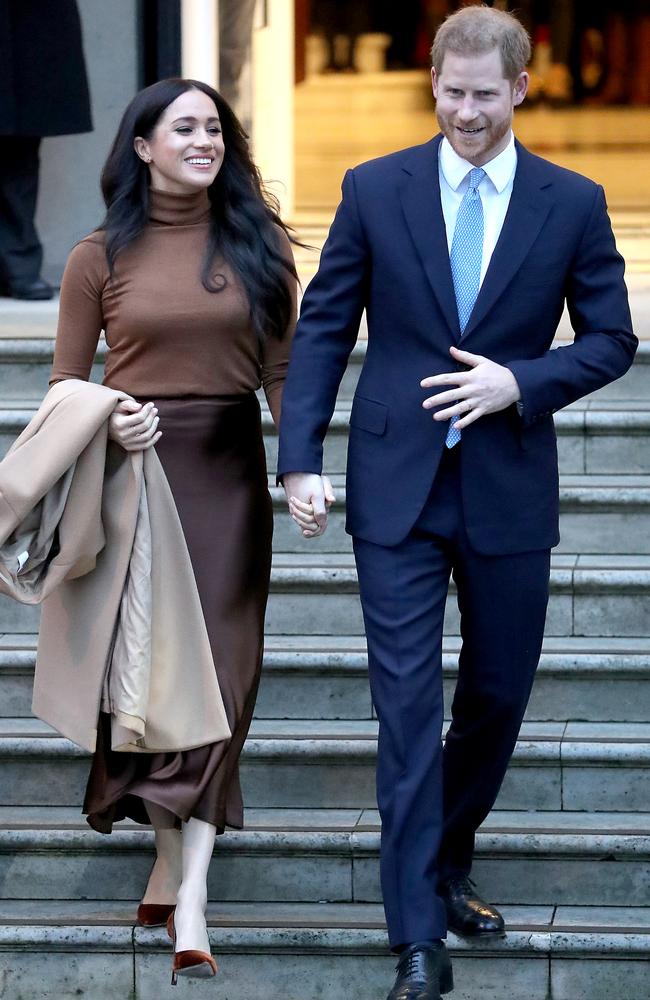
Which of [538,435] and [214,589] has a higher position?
[538,435]

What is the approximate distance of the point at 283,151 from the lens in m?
8.74

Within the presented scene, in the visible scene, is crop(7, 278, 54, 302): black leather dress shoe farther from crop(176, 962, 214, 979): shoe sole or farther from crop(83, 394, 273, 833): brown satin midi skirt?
crop(176, 962, 214, 979): shoe sole

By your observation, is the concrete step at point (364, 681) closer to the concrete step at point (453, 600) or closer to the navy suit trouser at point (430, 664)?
the concrete step at point (453, 600)

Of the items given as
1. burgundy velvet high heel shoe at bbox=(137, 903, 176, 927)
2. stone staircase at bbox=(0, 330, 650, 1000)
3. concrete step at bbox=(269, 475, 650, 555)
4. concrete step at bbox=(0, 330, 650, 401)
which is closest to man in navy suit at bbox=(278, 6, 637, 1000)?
stone staircase at bbox=(0, 330, 650, 1000)

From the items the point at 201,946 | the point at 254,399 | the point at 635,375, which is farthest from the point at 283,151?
the point at 201,946

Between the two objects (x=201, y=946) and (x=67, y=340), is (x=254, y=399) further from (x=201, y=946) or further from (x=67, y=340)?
(x=201, y=946)

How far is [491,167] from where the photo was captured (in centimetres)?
365

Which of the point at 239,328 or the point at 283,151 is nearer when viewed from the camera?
the point at 239,328

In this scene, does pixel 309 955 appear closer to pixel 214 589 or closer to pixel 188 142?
pixel 214 589

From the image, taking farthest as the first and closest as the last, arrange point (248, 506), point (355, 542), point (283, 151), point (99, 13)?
point (283, 151) < point (99, 13) < point (248, 506) < point (355, 542)

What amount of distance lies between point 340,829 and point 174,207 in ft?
4.74

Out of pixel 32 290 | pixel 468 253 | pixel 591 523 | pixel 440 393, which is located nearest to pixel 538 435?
pixel 440 393

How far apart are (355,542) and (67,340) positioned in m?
0.76

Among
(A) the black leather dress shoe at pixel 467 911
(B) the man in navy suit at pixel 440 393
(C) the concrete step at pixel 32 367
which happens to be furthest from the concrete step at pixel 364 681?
(C) the concrete step at pixel 32 367
